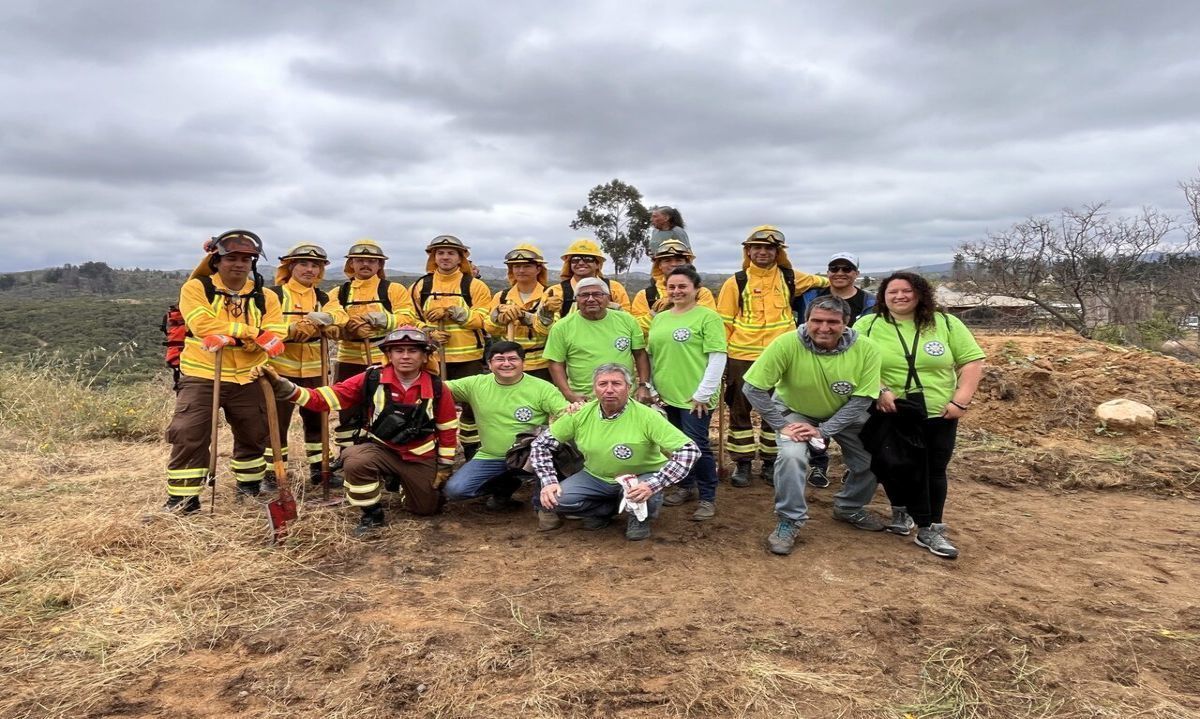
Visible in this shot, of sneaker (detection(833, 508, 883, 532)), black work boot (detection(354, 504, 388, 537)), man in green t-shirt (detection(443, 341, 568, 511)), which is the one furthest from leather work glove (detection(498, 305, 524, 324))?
sneaker (detection(833, 508, 883, 532))

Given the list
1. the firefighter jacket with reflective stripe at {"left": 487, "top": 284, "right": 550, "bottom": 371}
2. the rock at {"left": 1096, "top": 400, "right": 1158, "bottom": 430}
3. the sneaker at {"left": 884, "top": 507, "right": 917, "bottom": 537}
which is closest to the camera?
the sneaker at {"left": 884, "top": 507, "right": 917, "bottom": 537}

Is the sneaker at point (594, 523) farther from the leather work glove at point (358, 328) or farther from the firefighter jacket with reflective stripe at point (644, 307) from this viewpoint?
the leather work glove at point (358, 328)

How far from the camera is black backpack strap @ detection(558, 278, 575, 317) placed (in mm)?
5762

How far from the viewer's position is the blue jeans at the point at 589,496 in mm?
4586

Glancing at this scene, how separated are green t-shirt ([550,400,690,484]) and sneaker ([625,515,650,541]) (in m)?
0.32

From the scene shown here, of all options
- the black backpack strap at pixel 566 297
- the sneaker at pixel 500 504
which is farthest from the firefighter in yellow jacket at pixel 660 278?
the sneaker at pixel 500 504

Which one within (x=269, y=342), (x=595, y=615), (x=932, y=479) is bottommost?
(x=595, y=615)

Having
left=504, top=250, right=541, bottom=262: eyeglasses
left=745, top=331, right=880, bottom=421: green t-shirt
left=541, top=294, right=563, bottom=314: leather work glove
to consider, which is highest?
left=504, top=250, right=541, bottom=262: eyeglasses

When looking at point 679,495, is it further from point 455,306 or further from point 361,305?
point 361,305

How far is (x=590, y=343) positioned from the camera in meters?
5.05

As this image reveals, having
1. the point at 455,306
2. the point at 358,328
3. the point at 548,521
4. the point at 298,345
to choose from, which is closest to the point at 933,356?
the point at 548,521

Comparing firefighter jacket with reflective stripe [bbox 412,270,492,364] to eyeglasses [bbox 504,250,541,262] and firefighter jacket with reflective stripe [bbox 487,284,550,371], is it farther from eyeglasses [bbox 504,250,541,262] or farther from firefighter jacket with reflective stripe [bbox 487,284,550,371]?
eyeglasses [bbox 504,250,541,262]

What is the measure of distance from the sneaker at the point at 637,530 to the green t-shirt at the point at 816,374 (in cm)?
124

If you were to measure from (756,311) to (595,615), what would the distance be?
3.10 meters
